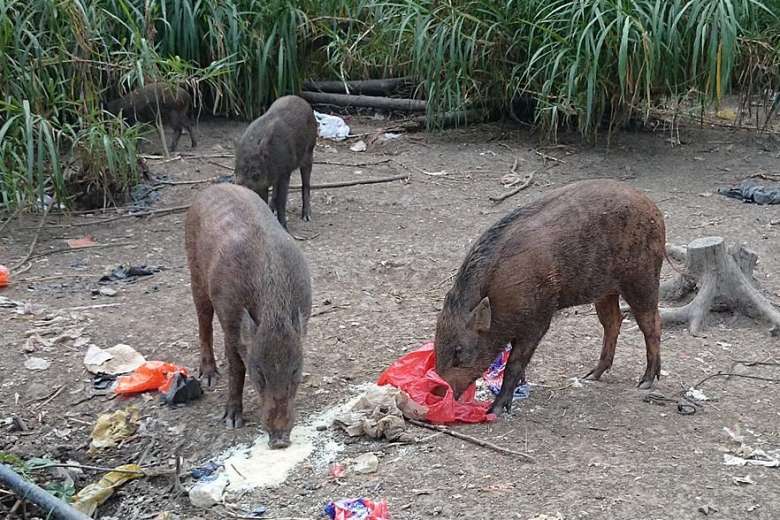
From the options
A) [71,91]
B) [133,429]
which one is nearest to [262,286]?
[133,429]

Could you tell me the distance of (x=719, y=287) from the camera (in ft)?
20.6

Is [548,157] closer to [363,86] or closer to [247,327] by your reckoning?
[363,86]

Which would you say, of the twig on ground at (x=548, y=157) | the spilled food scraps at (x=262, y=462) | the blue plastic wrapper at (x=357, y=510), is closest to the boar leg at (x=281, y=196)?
the twig on ground at (x=548, y=157)

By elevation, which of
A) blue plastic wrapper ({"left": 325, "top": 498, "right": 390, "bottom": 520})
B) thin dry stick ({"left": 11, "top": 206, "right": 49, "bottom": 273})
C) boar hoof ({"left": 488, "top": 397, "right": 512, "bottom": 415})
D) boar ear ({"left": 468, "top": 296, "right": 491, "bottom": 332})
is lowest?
thin dry stick ({"left": 11, "top": 206, "right": 49, "bottom": 273})

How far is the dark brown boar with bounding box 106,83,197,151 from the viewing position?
10688mm

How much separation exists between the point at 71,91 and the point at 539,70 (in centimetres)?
481

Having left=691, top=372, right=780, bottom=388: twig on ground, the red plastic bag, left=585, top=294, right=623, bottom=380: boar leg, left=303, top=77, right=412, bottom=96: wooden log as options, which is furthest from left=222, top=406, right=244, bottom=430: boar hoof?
left=303, top=77, right=412, bottom=96: wooden log

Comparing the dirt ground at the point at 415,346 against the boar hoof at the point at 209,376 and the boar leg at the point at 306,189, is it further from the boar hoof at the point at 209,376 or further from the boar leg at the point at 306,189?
the boar leg at the point at 306,189

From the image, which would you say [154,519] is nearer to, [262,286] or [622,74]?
[262,286]

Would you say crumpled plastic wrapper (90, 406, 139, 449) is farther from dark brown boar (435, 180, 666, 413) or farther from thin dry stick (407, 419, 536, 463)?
dark brown boar (435, 180, 666, 413)

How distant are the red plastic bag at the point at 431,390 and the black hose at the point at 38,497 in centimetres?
176

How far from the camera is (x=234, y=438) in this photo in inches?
187

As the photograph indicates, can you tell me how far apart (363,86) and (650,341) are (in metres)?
9.10

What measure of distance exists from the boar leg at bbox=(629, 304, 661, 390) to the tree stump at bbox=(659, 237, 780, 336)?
1.02 meters
